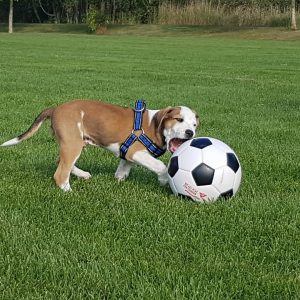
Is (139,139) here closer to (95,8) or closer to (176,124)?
(176,124)

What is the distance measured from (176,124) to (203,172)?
0.60 meters

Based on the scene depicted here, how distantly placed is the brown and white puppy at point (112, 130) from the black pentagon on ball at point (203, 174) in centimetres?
47

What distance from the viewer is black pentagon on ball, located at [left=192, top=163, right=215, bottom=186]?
5.39 meters

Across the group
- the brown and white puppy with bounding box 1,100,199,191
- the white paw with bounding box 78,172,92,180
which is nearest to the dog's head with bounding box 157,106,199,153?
the brown and white puppy with bounding box 1,100,199,191

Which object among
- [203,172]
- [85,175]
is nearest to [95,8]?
[85,175]

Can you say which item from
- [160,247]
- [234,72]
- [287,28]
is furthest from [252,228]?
[287,28]

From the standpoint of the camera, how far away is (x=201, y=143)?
18.6ft

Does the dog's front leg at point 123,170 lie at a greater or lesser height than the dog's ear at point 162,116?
lesser

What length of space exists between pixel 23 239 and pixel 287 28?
56866 millimetres

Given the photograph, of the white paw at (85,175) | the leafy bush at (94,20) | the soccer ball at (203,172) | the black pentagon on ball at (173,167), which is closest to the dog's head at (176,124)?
the soccer ball at (203,172)

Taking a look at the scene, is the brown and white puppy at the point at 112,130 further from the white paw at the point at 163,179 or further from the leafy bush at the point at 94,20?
the leafy bush at the point at 94,20

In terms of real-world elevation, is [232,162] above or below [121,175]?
above

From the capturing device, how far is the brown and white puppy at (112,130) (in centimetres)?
579

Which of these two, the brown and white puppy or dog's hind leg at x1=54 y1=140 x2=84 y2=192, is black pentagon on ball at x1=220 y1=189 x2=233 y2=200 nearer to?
the brown and white puppy
